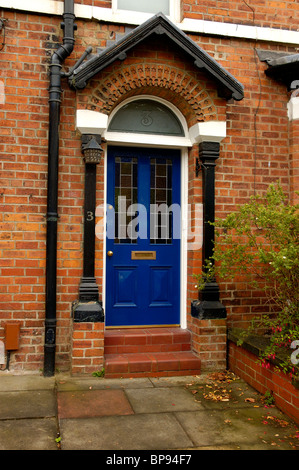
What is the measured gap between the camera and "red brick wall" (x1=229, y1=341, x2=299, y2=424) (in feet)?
13.3

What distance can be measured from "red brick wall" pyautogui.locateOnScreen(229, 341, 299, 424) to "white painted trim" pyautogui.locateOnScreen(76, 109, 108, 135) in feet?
10.2

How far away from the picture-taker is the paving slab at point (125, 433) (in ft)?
11.2

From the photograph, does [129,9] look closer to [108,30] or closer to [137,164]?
[108,30]

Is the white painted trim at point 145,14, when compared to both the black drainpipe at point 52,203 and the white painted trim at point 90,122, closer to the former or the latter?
the black drainpipe at point 52,203

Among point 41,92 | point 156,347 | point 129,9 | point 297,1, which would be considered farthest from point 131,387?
point 297,1

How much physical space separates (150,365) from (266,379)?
4.42ft

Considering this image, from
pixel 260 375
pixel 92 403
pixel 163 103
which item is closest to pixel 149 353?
pixel 92 403

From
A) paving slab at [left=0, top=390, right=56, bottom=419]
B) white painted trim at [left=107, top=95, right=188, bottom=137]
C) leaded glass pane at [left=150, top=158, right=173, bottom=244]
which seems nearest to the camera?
paving slab at [left=0, top=390, right=56, bottom=419]

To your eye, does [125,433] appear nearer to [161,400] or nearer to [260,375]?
[161,400]

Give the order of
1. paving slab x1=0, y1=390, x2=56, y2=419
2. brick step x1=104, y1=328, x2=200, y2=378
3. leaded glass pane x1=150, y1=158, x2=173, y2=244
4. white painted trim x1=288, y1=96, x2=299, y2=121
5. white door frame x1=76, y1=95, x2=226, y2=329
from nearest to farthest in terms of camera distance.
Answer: paving slab x1=0, y1=390, x2=56, y2=419 < brick step x1=104, y1=328, x2=200, y2=378 < white door frame x1=76, y1=95, x2=226, y2=329 < leaded glass pane x1=150, y1=158, x2=173, y2=244 < white painted trim x1=288, y1=96, x2=299, y2=121

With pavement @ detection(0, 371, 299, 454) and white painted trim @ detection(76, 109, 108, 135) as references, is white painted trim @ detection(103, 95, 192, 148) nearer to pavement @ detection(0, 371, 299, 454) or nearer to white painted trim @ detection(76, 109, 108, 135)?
white painted trim @ detection(76, 109, 108, 135)

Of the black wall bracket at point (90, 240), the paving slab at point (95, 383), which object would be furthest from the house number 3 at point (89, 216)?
the paving slab at point (95, 383)

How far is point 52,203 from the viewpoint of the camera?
5133 mm

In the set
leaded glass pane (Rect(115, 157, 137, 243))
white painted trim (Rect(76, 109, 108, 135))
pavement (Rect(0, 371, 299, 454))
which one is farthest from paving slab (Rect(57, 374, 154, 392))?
white painted trim (Rect(76, 109, 108, 135))
